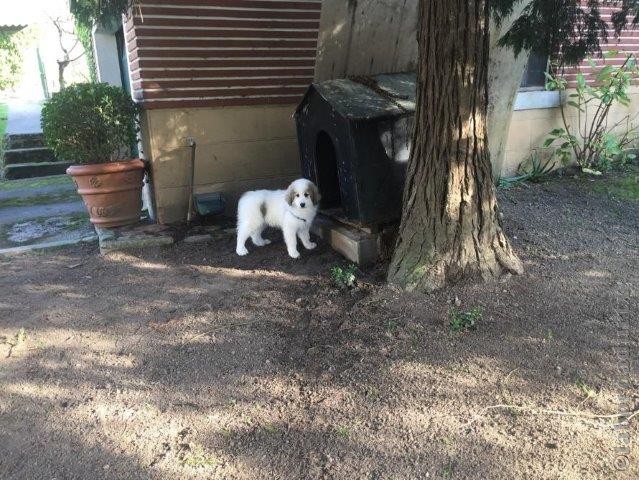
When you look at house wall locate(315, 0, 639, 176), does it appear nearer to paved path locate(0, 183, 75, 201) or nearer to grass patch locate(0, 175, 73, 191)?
paved path locate(0, 183, 75, 201)

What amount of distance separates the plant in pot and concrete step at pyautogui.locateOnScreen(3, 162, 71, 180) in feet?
19.7

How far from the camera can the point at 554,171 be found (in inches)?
305

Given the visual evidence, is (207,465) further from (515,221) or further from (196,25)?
(196,25)

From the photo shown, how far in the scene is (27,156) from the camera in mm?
11477

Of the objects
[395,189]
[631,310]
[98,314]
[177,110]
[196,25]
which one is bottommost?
[98,314]

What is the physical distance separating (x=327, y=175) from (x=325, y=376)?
310 cm

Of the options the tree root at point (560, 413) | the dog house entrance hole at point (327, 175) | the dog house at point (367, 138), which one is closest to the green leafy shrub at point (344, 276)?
the dog house at point (367, 138)

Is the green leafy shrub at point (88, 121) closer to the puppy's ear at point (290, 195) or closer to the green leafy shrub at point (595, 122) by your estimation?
the puppy's ear at point (290, 195)

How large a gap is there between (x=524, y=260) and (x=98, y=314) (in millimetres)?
3462

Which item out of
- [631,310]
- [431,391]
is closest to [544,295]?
[631,310]

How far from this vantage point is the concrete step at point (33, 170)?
36.2 feet

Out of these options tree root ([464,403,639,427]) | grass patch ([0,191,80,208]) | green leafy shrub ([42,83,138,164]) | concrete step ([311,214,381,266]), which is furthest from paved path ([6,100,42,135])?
tree root ([464,403,639,427])

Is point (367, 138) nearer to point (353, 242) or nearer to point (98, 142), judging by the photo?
point (353, 242)

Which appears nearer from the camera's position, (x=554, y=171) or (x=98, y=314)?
(x=98, y=314)
